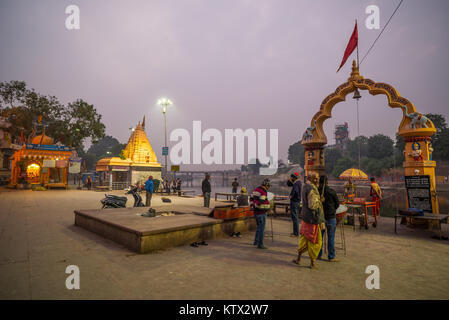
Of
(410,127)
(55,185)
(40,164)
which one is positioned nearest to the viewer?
(410,127)

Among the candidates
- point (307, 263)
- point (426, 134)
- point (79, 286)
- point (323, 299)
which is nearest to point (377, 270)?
point (307, 263)

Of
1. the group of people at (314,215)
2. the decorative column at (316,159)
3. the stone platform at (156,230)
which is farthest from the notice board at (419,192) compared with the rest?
the stone platform at (156,230)

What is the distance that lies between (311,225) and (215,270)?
212cm

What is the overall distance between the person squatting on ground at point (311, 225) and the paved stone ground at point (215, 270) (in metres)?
0.34

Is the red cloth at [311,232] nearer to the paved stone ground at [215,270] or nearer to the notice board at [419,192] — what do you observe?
the paved stone ground at [215,270]

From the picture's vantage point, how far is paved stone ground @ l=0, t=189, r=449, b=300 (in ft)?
11.4

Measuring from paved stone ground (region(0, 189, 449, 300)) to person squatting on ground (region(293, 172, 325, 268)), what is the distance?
345 mm

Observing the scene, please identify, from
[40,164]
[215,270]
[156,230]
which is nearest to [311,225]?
[215,270]

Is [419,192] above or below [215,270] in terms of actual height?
above

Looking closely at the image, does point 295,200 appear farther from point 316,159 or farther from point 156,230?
point 316,159

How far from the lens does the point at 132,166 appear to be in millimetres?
27891

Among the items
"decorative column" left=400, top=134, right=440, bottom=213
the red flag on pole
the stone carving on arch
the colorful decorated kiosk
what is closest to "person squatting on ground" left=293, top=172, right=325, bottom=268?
"decorative column" left=400, top=134, right=440, bottom=213

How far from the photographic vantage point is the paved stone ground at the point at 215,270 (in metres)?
3.49

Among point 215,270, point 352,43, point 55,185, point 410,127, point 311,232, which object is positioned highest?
point 352,43
